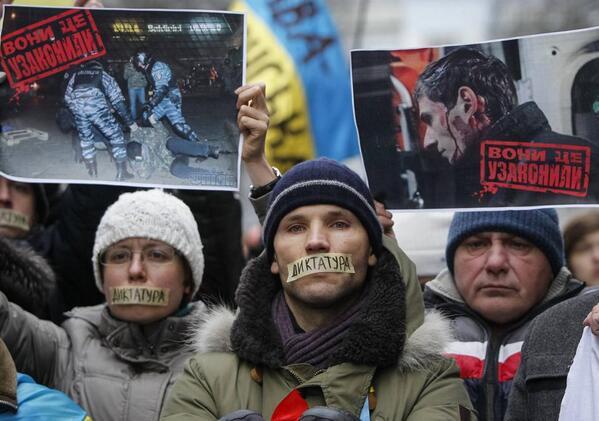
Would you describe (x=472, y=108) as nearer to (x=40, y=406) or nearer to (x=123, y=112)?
(x=123, y=112)

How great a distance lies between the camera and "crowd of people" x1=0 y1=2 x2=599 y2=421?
4.36m

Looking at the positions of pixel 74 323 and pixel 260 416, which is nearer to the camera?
pixel 260 416

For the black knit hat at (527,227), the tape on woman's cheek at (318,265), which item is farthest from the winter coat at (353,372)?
the black knit hat at (527,227)

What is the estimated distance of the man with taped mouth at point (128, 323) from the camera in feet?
16.7

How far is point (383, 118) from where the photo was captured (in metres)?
4.99

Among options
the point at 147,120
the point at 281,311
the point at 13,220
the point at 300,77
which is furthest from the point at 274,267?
the point at 300,77

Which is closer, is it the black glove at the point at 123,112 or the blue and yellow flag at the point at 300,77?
the black glove at the point at 123,112

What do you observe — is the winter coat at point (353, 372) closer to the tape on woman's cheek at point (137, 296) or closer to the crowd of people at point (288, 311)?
the crowd of people at point (288, 311)

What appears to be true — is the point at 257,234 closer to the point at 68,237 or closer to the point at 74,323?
the point at 68,237

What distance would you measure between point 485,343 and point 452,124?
0.80m

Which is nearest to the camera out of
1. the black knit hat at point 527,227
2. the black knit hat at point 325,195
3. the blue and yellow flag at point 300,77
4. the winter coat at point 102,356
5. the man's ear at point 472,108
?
the black knit hat at point 325,195

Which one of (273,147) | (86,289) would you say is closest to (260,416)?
(86,289)

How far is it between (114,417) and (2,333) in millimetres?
490

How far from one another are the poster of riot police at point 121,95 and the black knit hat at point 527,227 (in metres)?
0.94
